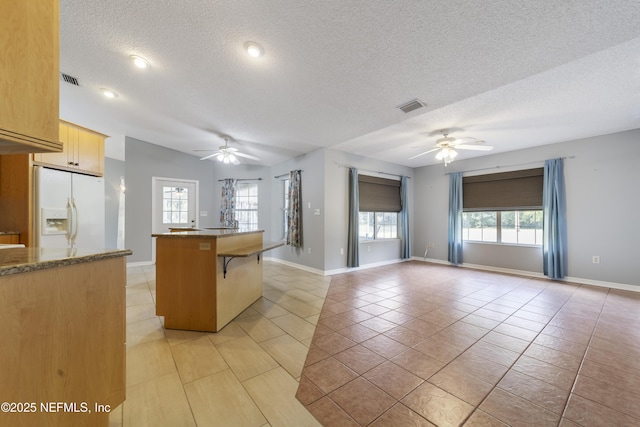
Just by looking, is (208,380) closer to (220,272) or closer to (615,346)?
(220,272)

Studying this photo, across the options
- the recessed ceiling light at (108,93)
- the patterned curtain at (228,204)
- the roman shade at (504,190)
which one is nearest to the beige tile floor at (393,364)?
the roman shade at (504,190)

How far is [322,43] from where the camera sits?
1.97 m

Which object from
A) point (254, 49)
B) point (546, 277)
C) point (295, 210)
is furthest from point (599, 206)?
point (254, 49)

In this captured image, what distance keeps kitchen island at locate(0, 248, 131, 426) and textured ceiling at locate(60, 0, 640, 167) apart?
5.93 feet

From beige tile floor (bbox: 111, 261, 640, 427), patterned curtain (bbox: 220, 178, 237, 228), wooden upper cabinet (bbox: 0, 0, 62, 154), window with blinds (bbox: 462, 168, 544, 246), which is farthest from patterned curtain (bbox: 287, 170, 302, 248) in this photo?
wooden upper cabinet (bbox: 0, 0, 62, 154)

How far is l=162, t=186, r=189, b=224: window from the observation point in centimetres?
577

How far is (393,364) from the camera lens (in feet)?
6.32

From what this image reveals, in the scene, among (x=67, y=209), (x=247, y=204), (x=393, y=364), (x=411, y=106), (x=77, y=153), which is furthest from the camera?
(x=247, y=204)

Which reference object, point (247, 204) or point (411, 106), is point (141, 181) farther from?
point (411, 106)

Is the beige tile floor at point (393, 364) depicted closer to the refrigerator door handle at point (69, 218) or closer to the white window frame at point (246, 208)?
the refrigerator door handle at point (69, 218)

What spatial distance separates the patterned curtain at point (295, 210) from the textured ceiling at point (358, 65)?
1.61 meters

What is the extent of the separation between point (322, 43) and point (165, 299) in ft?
9.40

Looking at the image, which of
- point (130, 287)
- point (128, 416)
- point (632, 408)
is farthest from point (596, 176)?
point (130, 287)

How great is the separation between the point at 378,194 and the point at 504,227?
283 centimetres
